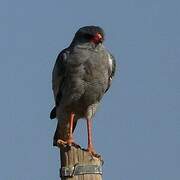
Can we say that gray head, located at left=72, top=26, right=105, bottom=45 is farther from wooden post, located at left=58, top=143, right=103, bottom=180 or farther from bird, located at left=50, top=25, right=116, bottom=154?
wooden post, located at left=58, top=143, right=103, bottom=180

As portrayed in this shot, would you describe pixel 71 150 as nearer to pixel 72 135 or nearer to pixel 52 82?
pixel 72 135

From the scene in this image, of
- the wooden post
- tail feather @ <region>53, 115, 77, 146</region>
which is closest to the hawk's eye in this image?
tail feather @ <region>53, 115, 77, 146</region>

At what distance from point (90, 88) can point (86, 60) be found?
49 centimetres

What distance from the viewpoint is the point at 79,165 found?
267 inches

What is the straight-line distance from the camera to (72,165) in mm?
6828

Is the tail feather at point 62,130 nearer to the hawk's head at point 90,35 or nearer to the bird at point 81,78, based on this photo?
the bird at point 81,78

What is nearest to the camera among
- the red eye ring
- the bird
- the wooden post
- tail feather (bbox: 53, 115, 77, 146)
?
the wooden post

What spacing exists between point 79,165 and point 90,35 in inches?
150

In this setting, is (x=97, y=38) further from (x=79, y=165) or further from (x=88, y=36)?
(x=79, y=165)

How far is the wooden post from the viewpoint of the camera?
669 centimetres

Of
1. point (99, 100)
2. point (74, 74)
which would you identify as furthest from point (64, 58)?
point (99, 100)

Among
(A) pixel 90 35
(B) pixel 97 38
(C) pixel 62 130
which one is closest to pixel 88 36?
(A) pixel 90 35

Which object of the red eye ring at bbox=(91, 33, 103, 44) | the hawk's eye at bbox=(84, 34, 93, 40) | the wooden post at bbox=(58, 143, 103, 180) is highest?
the hawk's eye at bbox=(84, 34, 93, 40)

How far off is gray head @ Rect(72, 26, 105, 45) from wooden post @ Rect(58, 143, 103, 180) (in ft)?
11.1
